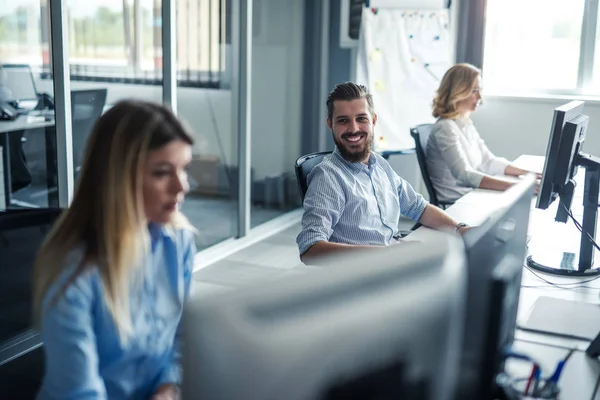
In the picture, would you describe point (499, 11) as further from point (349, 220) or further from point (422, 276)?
point (422, 276)

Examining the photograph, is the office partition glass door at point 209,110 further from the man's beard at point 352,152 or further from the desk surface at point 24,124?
the man's beard at point 352,152

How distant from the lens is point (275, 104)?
16.0 ft

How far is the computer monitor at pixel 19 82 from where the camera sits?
282cm

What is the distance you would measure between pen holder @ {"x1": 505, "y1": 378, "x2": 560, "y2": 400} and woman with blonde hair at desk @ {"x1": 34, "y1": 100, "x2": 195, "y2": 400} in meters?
0.62

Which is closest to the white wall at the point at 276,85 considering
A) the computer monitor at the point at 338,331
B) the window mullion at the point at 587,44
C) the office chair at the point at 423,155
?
the office chair at the point at 423,155

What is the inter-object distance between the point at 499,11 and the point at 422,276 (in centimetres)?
480

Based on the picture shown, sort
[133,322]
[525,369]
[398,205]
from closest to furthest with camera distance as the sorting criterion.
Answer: [133,322] → [525,369] → [398,205]

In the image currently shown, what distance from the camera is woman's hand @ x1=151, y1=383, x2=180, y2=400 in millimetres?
1293

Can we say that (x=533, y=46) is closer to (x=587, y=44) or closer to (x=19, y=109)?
(x=587, y=44)

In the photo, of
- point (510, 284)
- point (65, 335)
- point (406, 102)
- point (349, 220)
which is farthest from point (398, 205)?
point (406, 102)

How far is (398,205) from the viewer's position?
8.09ft

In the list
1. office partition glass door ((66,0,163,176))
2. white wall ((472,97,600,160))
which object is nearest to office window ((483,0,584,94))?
white wall ((472,97,600,160))

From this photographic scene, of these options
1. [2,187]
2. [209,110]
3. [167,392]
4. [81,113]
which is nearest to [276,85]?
[209,110]

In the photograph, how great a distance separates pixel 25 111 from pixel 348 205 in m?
1.57
